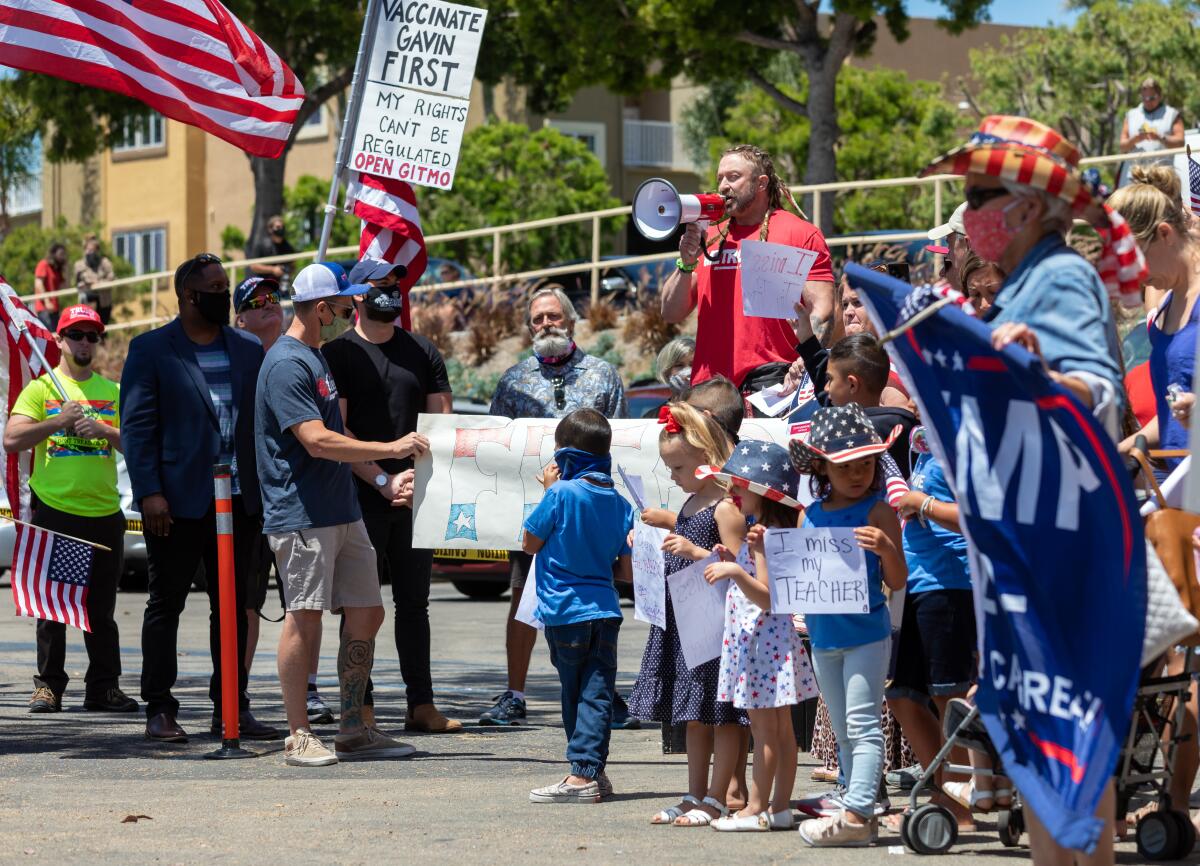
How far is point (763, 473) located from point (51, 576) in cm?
464

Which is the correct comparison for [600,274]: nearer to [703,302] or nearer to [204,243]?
[703,302]

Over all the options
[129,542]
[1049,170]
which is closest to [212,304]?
[1049,170]

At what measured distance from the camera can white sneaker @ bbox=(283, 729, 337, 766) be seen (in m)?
8.34

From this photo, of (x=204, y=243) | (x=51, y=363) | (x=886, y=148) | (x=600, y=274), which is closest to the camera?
(x=51, y=363)

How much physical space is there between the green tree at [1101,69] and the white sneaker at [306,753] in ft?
112

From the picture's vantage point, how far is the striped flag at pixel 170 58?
995cm

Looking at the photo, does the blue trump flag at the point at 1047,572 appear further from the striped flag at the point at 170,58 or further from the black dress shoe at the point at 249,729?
the striped flag at the point at 170,58

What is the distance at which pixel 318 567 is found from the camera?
27.4 feet

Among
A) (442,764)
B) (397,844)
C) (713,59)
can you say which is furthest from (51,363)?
(713,59)

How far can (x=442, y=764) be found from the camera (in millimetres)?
8406

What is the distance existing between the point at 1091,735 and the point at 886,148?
43144 mm

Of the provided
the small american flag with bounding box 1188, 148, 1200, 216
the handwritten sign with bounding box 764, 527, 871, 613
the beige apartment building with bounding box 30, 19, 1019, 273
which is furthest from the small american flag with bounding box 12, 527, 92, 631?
the beige apartment building with bounding box 30, 19, 1019, 273

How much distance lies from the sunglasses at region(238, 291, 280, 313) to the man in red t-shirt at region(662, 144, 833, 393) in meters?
2.32

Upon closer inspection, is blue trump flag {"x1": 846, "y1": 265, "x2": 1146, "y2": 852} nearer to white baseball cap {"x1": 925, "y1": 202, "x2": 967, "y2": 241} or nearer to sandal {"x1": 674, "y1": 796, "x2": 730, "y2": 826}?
sandal {"x1": 674, "y1": 796, "x2": 730, "y2": 826}
